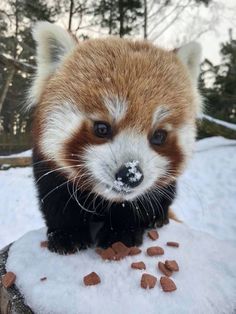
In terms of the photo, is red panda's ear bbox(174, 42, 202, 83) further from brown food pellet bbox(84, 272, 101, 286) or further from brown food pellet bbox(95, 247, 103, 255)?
brown food pellet bbox(84, 272, 101, 286)

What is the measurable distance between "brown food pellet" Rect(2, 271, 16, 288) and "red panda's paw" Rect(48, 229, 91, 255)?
0.23 m

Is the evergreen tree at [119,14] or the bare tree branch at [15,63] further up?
the evergreen tree at [119,14]

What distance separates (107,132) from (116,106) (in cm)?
11

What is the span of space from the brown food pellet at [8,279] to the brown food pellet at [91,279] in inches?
13.4

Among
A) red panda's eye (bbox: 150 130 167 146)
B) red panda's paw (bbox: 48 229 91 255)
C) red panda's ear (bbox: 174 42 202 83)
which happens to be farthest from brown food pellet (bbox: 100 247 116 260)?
red panda's ear (bbox: 174 42 202 83)

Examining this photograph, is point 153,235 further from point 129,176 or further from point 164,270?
point 129,176

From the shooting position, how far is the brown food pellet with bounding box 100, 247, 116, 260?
174 cm

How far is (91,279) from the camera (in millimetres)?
1553

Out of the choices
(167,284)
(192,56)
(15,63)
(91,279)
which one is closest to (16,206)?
(15,63)

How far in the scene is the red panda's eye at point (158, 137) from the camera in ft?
5.34

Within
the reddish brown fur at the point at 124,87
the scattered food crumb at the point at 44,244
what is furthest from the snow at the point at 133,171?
the scattered food crumb at the point at 44,244

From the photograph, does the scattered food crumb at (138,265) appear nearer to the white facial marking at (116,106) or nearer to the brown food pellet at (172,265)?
the brown food pellet at (172,265)

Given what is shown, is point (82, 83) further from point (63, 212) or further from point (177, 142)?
point (63, 212)

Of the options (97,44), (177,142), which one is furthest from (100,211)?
(97,44)
